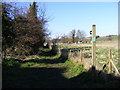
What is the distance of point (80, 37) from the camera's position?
101 m

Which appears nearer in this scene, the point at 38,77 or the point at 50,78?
the point at 50,78

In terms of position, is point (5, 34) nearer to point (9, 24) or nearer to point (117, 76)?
point (9, 24)

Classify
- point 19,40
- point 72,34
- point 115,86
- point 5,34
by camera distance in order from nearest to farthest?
point 115,86
point 5,34
point 19,40
point 72,34

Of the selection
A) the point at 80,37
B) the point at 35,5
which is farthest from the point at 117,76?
the point at 80,37

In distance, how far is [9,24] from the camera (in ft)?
45.4

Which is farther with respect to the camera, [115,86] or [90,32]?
[90,32]

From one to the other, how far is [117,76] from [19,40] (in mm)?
13234

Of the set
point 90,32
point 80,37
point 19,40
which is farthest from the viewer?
point 80,37

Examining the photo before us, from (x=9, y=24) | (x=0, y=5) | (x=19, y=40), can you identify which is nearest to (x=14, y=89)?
(x=0, y=5)

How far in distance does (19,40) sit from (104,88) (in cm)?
1336

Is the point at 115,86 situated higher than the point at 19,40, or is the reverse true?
the point at 19,40

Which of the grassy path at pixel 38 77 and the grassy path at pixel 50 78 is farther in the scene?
the grassy path at pixel 38 77

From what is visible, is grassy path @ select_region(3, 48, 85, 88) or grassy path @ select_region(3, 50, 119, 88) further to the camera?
grassy path @ select_region(3, 48, 85, 88)

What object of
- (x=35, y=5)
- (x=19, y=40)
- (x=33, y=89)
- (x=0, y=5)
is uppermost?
(x=35, y=5)
